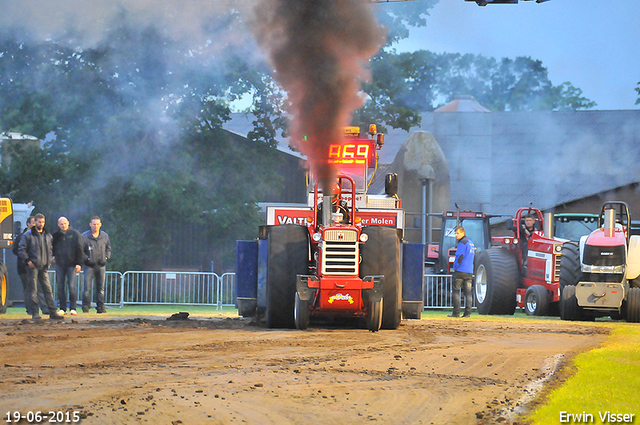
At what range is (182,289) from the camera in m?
22.3

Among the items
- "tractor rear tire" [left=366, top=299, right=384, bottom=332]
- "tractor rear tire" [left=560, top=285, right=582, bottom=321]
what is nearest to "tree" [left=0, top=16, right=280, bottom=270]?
"tractor rear tire" [left=560, top=285, right=582, bottom=321]

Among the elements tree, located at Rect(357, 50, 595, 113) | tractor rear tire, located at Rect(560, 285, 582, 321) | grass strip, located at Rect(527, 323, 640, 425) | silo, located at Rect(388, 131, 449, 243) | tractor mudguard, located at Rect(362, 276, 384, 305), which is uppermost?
tree, located at Rect(357, 50, 595, 113)

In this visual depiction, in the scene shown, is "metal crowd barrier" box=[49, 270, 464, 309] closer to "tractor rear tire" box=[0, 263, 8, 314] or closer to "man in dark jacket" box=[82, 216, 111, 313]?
"man in dark jacket" box=[82, 216, 111, 313]

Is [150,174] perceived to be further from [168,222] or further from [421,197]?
[421,197]

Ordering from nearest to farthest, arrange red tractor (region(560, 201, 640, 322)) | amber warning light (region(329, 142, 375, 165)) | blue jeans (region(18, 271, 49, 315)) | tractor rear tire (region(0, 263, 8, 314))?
blue jeans (region(18, 271, 49, 315))
amber warning light (region(329, 142, 375, 165))
red tractor (region(560, 201, 640, 322))
tractor rear tire (region(0, 263, 8, 314))

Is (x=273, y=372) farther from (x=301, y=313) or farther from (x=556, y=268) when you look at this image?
(x=556, y=268)

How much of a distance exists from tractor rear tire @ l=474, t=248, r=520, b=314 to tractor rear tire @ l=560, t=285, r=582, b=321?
264 centimetres

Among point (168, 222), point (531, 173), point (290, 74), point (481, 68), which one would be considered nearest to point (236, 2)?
point (290, 74)

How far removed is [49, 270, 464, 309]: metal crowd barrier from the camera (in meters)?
22.0

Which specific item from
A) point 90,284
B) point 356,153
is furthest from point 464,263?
point 90,284

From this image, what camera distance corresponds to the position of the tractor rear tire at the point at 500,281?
19469 millimetres

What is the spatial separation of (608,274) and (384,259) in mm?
6081

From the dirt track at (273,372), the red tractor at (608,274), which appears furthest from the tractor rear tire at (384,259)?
the red tractor at (608,274)

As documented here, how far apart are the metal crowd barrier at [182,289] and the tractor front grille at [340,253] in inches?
392
